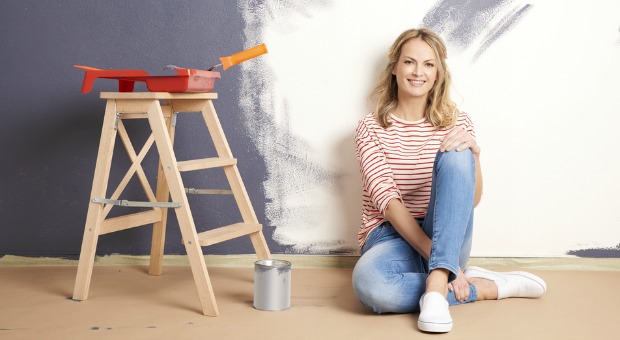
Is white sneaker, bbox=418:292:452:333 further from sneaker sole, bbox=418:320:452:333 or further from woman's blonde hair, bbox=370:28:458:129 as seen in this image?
woman's blonde hair, bbox=370:28:458:129

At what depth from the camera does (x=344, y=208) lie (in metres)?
2.48

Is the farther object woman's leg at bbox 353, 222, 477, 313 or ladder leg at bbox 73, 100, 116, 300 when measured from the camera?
ladder leg at bbox 73, 100, 116, 300

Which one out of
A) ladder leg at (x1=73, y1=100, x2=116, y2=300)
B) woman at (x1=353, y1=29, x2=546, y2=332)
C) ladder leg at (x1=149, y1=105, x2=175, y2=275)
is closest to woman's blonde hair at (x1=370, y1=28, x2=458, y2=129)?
woman at (x1=353, y1=29, x2=546, y2=332)

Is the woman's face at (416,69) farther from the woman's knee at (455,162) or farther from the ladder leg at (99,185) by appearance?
the ladder leg at (99,185)

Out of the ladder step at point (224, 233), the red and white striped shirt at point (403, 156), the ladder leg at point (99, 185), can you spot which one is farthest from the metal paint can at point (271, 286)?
the ladder leg at point (99, 185)

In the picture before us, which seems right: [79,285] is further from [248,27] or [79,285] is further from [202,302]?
[248,27]

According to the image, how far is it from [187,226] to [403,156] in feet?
2.32

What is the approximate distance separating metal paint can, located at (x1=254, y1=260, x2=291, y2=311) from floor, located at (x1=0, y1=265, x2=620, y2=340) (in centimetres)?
3

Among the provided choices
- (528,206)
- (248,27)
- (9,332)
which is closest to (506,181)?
(528,206)

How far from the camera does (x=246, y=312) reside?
1.90m

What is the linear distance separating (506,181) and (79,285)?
1.47m

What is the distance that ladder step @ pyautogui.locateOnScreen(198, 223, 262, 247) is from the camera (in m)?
1.90

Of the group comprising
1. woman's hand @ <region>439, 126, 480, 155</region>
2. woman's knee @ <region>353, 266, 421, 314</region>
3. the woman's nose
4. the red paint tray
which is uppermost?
the woman's nose

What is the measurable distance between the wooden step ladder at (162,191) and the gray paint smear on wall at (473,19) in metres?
0.87
